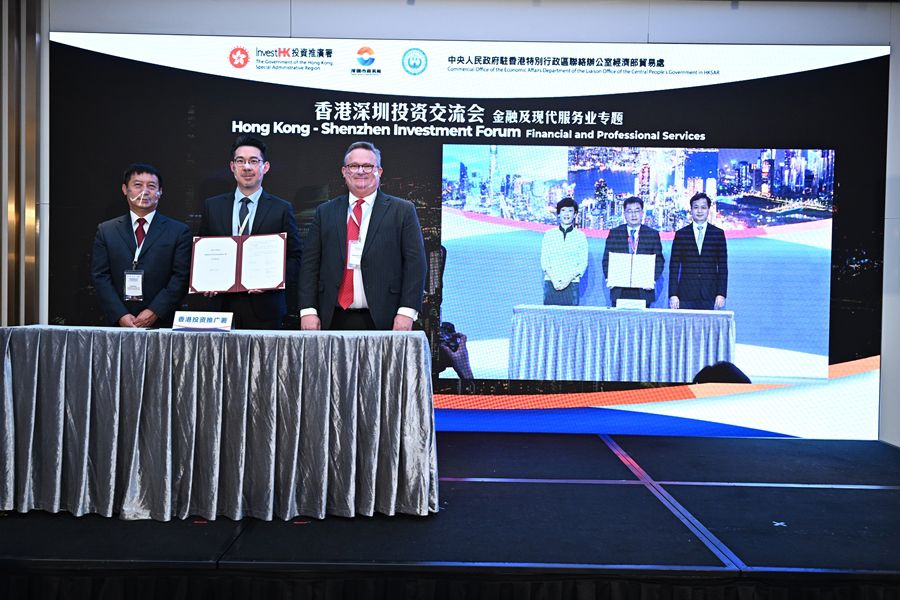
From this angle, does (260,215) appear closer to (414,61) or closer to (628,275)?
(414,61)

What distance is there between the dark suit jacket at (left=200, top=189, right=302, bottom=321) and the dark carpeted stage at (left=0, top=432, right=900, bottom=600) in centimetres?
136

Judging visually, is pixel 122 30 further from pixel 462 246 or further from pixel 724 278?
pixel 724 278

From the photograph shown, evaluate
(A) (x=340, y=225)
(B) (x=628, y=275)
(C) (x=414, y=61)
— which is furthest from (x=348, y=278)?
(B) (x=628, y=275)

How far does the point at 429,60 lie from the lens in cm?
438

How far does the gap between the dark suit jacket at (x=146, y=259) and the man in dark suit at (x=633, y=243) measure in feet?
8.44

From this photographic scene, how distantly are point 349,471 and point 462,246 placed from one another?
7.30 feet

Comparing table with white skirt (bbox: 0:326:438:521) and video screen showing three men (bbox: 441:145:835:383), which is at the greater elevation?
video screen showing three men (bbox: 441:145:835:383)

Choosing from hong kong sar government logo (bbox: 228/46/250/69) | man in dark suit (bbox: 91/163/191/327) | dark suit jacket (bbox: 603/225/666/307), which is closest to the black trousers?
man in dark suit (bbox: 91/163/191/327)

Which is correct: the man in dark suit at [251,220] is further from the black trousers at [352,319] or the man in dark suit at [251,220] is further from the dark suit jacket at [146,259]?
the black trousers at [352,319]

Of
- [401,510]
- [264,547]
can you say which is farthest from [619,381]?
[264,547]

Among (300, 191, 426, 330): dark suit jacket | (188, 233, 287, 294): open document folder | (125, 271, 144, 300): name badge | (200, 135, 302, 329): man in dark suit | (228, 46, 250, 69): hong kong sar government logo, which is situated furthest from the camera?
(228, 46, 250, 69): hong kong sar government logo

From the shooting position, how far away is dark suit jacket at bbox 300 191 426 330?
332 cm

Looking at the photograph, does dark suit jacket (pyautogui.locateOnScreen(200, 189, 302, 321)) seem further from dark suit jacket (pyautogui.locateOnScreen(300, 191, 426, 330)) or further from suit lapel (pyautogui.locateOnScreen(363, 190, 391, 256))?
suit lapel (pyautogui.locateOnScreen(363, 190, 391, 256))

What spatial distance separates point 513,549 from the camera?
2266mm
